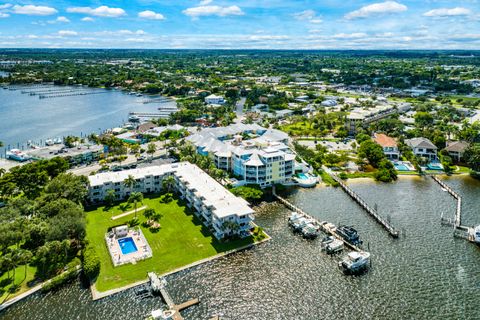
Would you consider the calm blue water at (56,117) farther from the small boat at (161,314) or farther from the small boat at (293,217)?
the small boat at (161,314)

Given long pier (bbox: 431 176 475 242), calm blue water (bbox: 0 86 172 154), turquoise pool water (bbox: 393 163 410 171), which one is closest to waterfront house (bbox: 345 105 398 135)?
turquoise pool water (bbox: 393 163 410 171)

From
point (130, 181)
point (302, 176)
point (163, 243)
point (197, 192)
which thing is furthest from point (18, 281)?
point (302, 176)

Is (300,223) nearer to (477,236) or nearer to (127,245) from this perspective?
(477,236)

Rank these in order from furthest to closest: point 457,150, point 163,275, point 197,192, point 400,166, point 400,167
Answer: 1. point 457,150
2. point 400,166
3. point 400,167
4. point 197,192
5. point 163,275

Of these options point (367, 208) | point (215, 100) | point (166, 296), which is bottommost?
point (166, 296)

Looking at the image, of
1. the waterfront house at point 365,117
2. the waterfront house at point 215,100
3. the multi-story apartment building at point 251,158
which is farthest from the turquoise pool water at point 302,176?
the waterfront house at point 215,100

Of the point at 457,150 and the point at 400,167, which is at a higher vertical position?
the point at 457,150

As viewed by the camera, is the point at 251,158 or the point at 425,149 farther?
the point at 425,149
